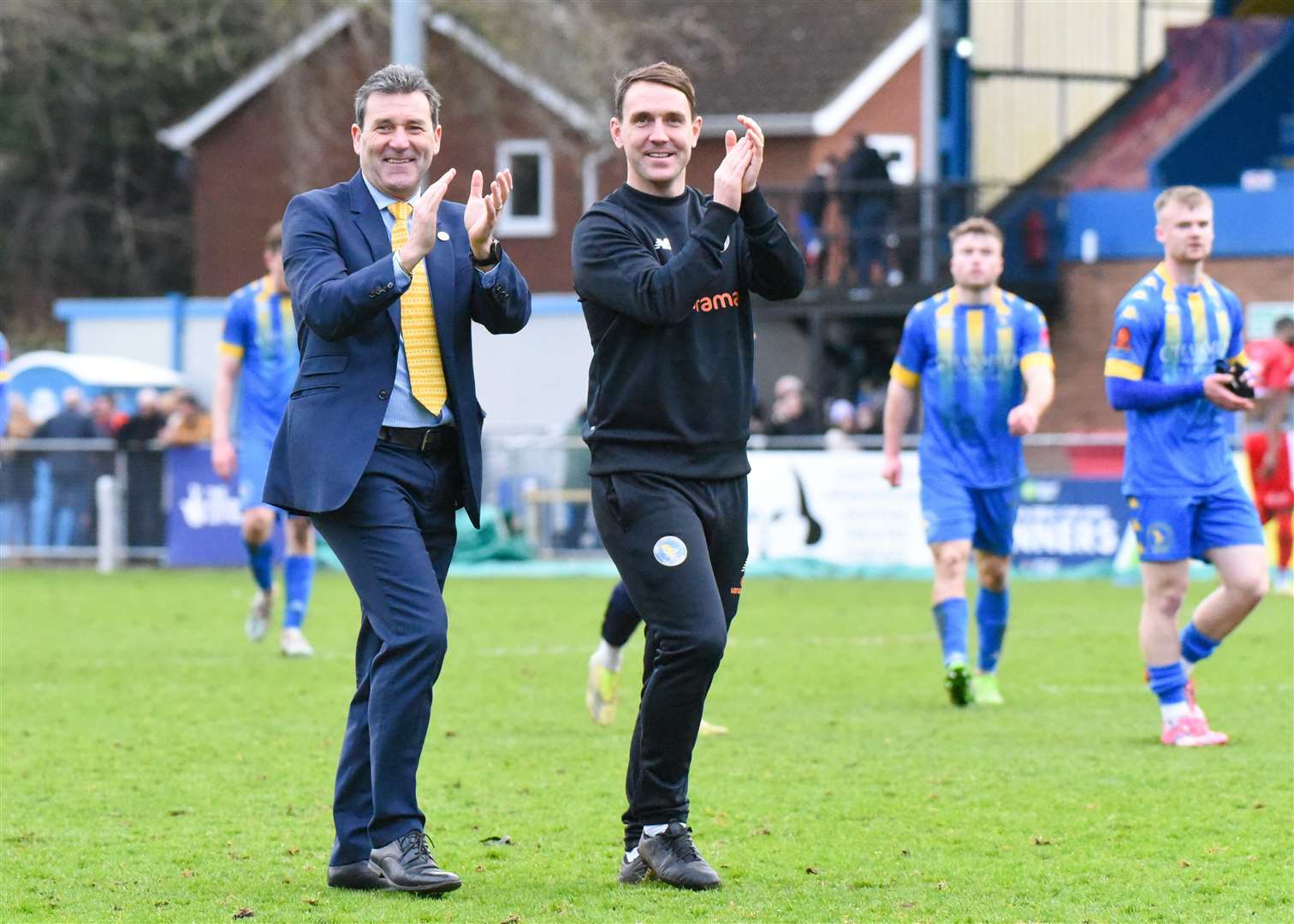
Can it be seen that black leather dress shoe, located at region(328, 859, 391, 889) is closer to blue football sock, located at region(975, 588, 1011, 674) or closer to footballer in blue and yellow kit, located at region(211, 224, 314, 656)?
blue football sock, located at region(975, 588, 1011, 674)

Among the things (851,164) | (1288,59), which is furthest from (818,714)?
(1288,59)

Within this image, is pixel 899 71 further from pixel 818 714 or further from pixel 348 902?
pixel 348 902

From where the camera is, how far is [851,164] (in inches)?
1002

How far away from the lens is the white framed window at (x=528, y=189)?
3600 centimetres

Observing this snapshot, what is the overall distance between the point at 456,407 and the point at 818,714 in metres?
4.46

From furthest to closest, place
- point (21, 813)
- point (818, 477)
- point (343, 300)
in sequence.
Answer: point (818, 477)
point (21, 813)
point (343, 300)

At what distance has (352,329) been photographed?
5.55 m

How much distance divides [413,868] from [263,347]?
22.1ft

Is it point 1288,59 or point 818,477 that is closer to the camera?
point 818,477

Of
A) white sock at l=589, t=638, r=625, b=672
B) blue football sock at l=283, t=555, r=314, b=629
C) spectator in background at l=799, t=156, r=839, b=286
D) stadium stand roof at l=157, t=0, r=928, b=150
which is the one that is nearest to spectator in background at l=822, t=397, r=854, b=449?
spectator in background at l=799, t=156, r=839, b=286

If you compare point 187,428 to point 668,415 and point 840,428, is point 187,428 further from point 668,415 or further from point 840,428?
point 668,415

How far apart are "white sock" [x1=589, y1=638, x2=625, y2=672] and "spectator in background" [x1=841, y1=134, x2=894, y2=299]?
54.2 ft

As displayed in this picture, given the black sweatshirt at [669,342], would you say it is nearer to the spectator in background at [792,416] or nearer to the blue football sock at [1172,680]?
the blue football sock at [1172,680]

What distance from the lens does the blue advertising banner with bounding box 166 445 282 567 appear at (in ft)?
69.5
